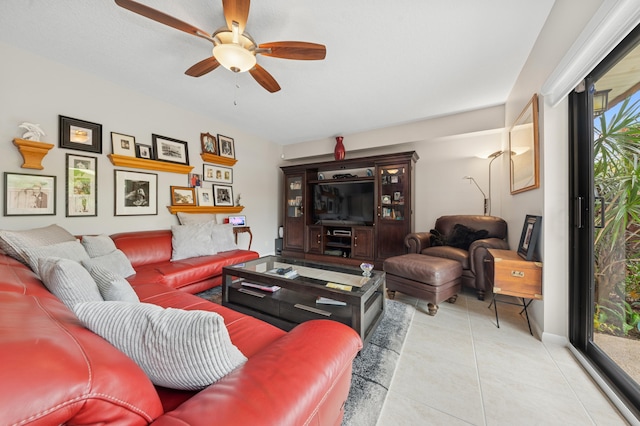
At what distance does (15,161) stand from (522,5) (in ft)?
→ 14.0

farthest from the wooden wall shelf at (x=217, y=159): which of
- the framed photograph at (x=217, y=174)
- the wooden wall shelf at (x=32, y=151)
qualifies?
the wooden wall shelf at (x=32, y=151)

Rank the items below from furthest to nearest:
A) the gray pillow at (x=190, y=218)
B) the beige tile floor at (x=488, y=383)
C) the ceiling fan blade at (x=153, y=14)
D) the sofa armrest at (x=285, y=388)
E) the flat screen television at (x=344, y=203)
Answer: the flat screen television at (x=344, y=203), the gray pillow at (x=190, y=218), the ceiling fan blade at (x=153, y=14), the beige tile floor at (x=488, y=383), the sofa armrest at (x=285, y=388)

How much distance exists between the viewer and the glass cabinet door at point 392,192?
3611mm

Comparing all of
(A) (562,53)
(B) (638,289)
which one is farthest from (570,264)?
(A) (562,53)

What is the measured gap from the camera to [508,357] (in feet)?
4.98

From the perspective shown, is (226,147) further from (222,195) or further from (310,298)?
(310,298)

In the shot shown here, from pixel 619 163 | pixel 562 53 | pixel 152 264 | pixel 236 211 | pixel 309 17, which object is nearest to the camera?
pixel 619 163

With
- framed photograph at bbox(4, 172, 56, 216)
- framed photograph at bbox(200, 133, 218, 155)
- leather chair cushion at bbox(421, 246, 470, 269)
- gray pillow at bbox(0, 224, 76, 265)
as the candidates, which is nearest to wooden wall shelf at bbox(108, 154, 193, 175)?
framed photograph at bbox(200, 133, 218, 155)

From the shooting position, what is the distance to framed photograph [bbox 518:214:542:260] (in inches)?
68.2

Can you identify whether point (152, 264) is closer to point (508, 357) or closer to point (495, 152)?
point (508, 357)

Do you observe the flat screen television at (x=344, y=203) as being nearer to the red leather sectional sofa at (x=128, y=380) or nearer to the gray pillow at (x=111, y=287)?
the red leather sectional sofa at (x=128, y=380)

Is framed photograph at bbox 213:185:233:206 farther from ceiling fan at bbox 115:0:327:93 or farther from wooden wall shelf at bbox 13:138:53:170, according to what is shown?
ceiling fan at bbox 115:0:327:93

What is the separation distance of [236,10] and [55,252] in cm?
195

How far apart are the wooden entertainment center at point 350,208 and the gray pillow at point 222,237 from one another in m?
1.61
